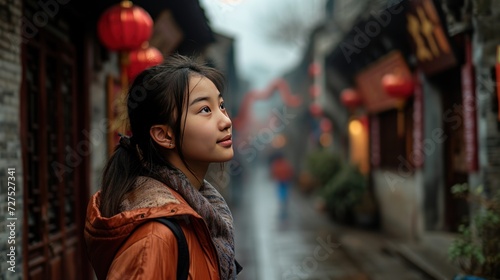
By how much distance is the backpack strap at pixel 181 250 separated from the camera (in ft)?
5.16

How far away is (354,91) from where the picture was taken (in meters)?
14.2

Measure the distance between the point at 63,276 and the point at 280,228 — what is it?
7838 millimetres

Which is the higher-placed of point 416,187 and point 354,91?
point 354,91

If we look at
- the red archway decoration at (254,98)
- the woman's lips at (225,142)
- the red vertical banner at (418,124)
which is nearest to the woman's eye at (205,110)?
the woman's lips at (225,142)

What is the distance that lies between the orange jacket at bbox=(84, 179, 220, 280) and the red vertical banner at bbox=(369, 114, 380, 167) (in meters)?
11.1

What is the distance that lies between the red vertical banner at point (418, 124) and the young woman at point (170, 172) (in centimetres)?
779

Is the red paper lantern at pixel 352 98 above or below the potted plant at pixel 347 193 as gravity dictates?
above

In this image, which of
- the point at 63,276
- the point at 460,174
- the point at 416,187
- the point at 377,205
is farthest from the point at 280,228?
the point at 63,276

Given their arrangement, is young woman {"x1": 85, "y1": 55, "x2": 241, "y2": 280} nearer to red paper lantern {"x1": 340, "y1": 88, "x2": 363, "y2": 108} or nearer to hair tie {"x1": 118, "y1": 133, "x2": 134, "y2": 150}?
hair tie {"x1": 118, "y1": 133, "x2": 134, "y2": 150}

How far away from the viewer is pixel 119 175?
1836 mm

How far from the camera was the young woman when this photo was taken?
1.61 metres

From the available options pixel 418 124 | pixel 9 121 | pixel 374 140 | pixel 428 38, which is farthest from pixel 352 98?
pixel 9 121

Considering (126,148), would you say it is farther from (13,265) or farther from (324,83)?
(324,83)

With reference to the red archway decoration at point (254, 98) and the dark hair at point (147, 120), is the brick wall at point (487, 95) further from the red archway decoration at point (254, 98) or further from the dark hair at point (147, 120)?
the red archway decoration at point (254, 98)
